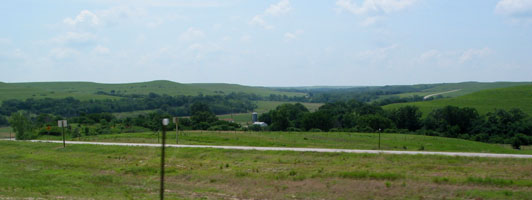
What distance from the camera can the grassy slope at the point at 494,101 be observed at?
11862 centimetres

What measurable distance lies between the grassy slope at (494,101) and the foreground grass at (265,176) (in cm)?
9434

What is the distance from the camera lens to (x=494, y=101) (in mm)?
129125

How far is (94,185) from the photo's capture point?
85.9 feet

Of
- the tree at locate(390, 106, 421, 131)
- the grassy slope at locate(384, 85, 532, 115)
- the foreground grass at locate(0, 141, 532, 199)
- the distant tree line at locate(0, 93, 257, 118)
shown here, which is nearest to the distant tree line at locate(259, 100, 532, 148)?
the tree at locate(390, 106, 421, 131)

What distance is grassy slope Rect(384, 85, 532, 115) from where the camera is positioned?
119 metres

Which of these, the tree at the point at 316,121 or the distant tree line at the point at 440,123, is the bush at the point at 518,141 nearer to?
the distant tree line at the point at 440,123

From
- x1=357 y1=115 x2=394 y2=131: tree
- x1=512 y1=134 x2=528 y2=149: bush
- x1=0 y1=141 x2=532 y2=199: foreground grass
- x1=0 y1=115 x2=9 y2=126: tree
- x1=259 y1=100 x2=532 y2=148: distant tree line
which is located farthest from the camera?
x1=0 y1=115 x2=9 y2=126: tree

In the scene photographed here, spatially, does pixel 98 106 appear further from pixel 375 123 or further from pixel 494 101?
pixel 494 101

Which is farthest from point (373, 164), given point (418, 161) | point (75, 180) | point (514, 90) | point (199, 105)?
point (514, 90)

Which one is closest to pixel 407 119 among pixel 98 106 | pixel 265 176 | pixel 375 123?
pixel 375 123

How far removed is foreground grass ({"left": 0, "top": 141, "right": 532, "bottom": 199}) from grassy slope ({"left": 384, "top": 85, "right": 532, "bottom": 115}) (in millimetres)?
94341

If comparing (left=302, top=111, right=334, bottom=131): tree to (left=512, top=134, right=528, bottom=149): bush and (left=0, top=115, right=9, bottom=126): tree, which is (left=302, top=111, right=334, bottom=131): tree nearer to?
(left=512, top=134, right=528, bottom=149): bush

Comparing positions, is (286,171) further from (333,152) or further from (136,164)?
(136,164)

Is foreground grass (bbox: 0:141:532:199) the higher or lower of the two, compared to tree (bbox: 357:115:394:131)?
higher
